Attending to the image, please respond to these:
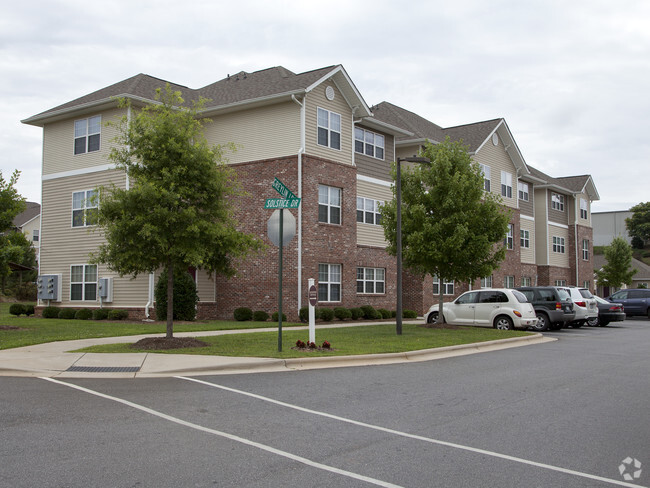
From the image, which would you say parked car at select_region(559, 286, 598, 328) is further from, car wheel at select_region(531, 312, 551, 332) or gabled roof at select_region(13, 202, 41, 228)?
gabled roof at select_region(13, 202, 41, 228)

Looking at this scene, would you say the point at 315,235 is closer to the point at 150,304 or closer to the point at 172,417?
the point at 150,304

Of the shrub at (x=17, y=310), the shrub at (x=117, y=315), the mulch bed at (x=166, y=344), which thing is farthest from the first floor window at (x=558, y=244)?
the mulch bed at (x=166, y=344)

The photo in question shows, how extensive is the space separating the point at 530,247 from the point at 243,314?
86.9 feet

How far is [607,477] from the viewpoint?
5.46m

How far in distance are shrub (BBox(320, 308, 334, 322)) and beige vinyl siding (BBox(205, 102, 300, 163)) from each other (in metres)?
6.42

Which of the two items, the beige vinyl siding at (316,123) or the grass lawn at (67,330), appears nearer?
the grass lawn at (67,330)

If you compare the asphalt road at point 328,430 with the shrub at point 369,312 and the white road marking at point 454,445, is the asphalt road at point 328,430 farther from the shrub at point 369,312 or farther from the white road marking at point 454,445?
the shrub at point 369,312

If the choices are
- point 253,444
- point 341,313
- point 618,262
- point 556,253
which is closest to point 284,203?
point 253,444

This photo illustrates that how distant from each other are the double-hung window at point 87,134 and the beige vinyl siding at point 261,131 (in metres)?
4.56

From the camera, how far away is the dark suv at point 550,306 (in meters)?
23.2

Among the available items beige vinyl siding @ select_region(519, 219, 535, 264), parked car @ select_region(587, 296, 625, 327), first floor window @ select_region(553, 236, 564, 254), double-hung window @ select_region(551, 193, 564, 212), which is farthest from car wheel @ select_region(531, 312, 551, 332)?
double-hung window @ select_region(551, 193, 564, 212)

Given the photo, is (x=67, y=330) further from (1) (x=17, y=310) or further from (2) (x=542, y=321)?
(2) (x=542, y=321)

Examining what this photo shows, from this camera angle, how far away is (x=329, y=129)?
26.1m

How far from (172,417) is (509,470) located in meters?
4.01
